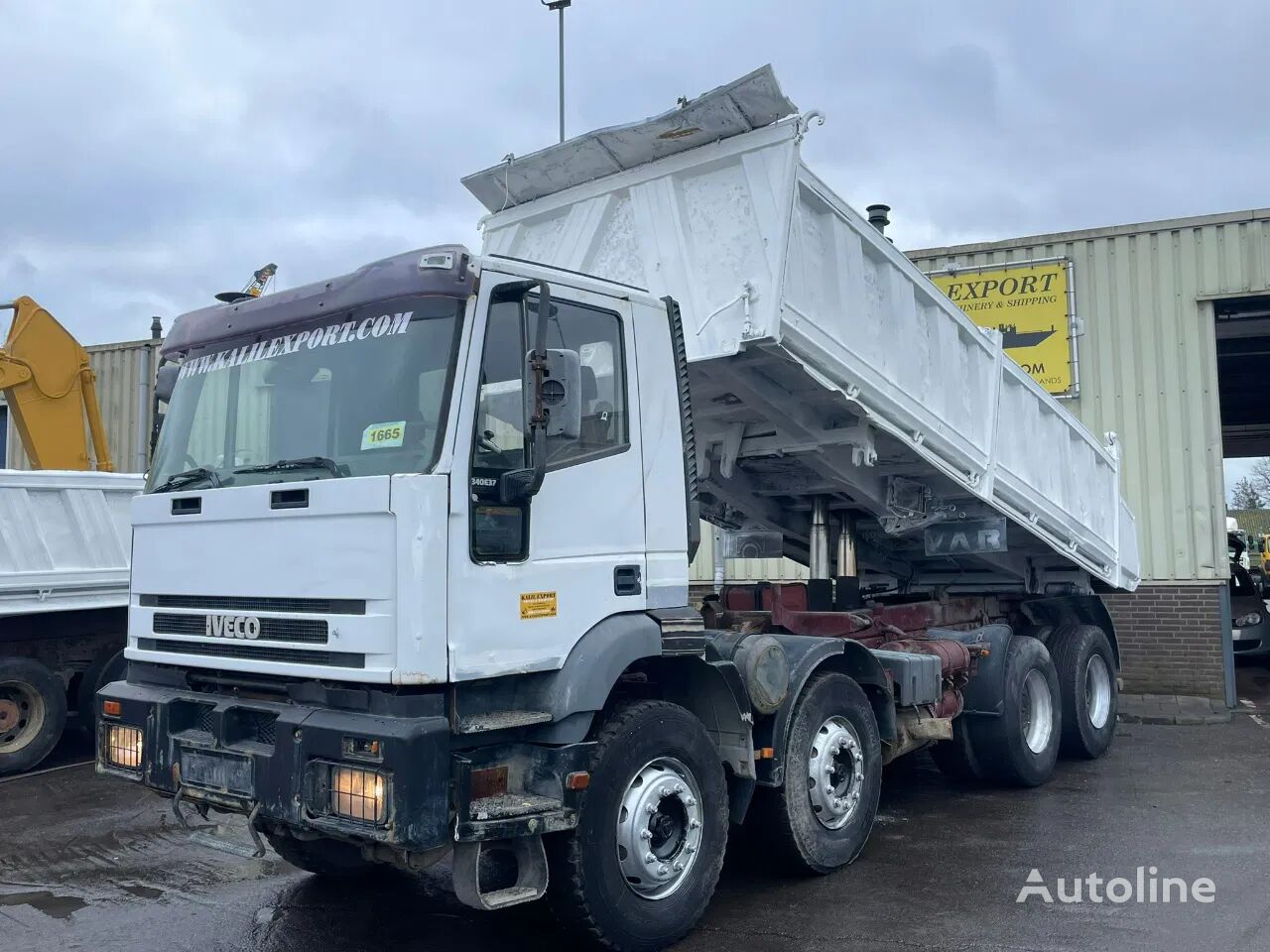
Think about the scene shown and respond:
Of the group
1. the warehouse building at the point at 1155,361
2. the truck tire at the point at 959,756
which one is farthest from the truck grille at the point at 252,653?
the warehouse building at the point at 1155,361

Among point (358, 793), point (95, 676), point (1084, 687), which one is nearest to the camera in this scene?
point (358, 793)

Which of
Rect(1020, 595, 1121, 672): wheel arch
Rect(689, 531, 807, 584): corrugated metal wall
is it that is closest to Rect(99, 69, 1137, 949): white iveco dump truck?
Rect(1020, 595, 1121, 672): wheel arch

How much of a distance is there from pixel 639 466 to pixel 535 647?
100 cm

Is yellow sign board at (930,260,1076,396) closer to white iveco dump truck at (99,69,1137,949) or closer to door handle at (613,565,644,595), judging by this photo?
white iveco dump truck at (99,69,1137,949)

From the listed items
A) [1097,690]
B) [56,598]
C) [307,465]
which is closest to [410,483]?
[307,465]

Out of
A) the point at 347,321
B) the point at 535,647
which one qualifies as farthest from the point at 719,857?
the point at 347,321

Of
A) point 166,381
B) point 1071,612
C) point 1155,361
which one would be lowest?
point 1071,612

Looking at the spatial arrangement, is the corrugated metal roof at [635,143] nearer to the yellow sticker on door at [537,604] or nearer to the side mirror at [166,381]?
the side mirror at [166,381]

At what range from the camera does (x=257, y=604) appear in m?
4.43

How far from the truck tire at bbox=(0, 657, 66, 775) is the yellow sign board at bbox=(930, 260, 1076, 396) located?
33.2 feet

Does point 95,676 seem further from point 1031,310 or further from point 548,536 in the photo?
point 1031,310

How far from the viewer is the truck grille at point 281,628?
4.20 meters

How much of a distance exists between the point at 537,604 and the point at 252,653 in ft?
3.91

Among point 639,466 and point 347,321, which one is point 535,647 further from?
point 347,321
